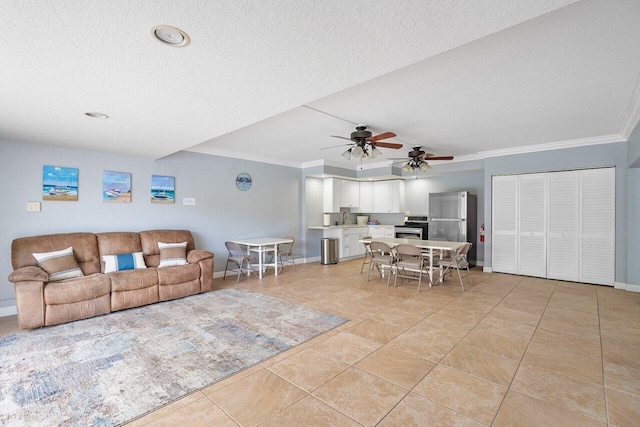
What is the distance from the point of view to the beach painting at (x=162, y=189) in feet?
16.9

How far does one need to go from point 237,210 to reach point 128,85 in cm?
408

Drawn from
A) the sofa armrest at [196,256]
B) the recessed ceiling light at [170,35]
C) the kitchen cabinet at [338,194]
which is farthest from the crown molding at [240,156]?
the recessed ceiling light at [170,35]

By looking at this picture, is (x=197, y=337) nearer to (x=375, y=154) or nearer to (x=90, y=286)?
(x=90, y=286)

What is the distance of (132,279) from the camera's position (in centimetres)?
392

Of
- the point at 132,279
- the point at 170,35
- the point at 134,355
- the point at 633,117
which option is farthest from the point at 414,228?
the point at 170,35

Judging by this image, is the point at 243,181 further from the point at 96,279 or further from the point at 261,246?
the point at 96,279

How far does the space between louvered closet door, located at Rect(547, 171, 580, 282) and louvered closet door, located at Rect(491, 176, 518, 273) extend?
559mm

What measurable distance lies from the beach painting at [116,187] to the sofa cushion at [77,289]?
1496 mm

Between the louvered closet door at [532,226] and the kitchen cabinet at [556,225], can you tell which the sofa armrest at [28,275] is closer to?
the kitchen cabinet at [556,225]

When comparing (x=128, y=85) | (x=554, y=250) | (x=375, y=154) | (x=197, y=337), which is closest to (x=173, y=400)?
(x=197, y=337)

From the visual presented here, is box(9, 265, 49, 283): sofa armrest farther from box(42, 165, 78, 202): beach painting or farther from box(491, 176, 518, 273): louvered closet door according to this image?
box(491, 176, 518, 273): louvered closet door

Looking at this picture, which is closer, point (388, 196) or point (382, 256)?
point (382, 256)

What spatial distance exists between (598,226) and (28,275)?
8.28 metres

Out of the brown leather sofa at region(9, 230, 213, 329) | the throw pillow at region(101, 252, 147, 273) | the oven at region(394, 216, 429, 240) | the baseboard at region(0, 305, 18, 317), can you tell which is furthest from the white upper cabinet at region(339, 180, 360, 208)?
the baseboard at region(0, 305, 18, 317)
